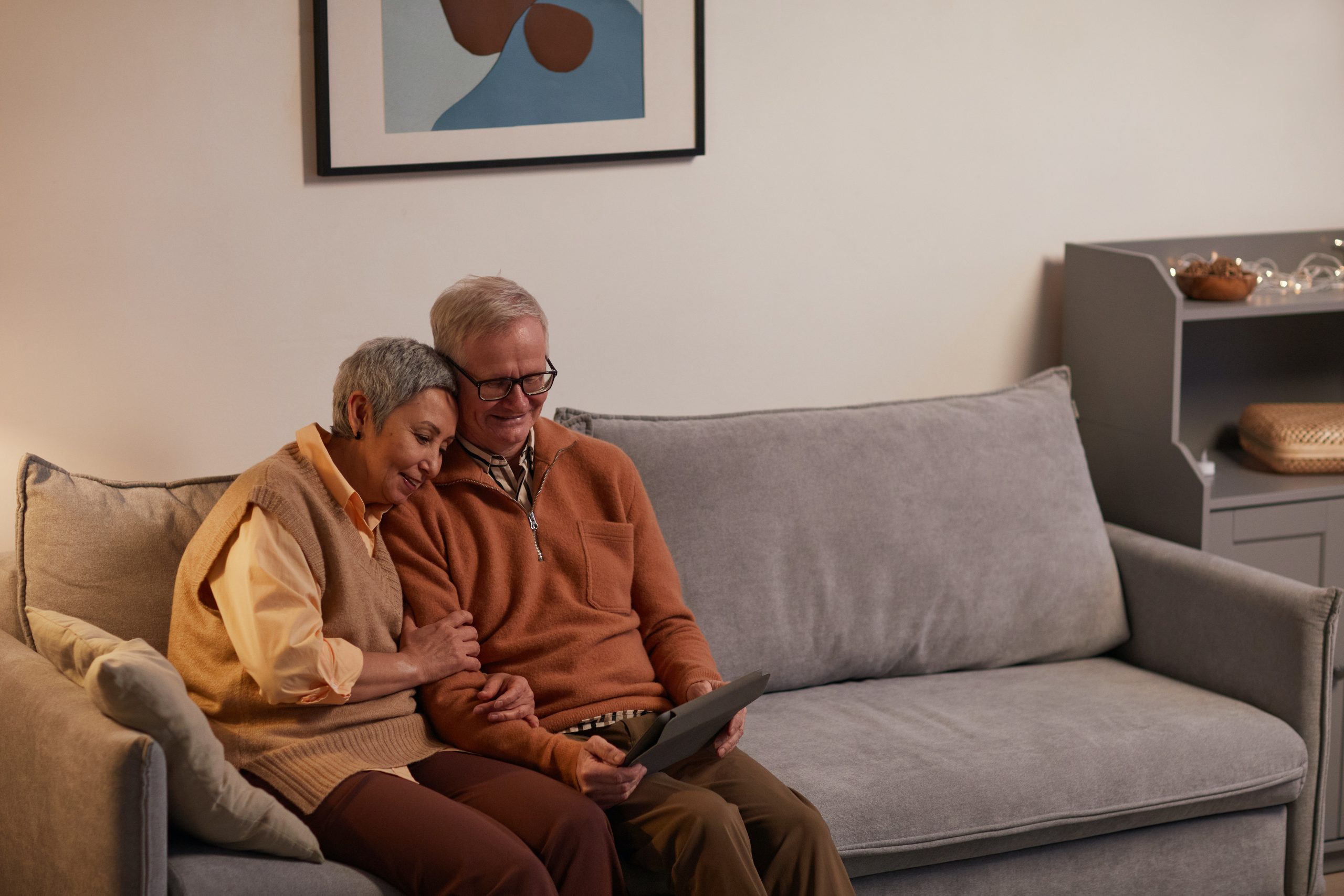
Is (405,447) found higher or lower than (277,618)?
higher

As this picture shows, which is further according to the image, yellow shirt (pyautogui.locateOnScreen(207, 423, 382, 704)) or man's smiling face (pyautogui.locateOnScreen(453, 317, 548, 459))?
man's smiling face (pyautogui.locateOnScreen(453, 317, 548, 459))

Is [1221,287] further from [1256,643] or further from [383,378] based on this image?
[383,378]

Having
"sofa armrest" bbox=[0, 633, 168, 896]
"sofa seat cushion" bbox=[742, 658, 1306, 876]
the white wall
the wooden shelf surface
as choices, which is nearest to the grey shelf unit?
the wooden shelf surface

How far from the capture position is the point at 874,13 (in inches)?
113

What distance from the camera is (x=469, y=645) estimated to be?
196cm

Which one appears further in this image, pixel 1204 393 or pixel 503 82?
pixel 1204 393

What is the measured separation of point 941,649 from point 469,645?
1048 mm

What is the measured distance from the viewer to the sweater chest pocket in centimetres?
207

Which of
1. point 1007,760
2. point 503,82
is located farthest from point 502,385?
point 1007,760

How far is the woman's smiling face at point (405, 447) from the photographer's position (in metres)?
1.88

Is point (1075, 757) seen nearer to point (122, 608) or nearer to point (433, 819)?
point (433, 819)

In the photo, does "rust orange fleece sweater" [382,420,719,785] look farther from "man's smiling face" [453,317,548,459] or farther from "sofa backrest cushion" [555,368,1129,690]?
"sofa backrest cushion" [555,368,1129,690]

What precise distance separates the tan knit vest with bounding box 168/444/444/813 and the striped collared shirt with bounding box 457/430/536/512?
0.80 feet

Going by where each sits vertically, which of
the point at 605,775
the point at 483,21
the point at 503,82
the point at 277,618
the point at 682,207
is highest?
the point at 483,21
